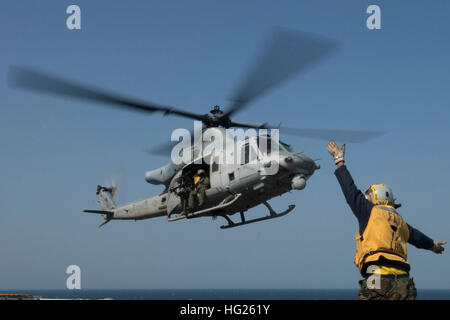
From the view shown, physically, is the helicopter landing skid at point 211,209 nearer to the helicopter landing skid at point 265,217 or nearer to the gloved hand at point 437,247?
the helicopter landing skid at point 265,217

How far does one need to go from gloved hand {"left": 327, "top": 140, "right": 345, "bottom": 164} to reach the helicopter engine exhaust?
901cm

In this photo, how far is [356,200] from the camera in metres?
4.92

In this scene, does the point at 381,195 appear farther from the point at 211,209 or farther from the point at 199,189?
the point at 199,189

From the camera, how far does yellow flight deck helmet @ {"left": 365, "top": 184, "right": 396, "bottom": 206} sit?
5.06m

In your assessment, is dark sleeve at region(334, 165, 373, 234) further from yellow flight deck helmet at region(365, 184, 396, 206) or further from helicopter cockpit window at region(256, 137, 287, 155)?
helicopter cockpit window at region(256, 137, 287, 155)

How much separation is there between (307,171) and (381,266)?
1018 cm

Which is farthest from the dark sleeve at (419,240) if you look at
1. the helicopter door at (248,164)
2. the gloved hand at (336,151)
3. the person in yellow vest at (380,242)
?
the helicopter door at (248,164)

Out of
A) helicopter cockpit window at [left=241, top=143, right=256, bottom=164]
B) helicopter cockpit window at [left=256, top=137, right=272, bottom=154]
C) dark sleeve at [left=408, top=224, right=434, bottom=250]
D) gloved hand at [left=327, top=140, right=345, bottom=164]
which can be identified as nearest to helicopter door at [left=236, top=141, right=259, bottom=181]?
helicopter cockpit window at [left=241, top=143, right=256, bottom=164]

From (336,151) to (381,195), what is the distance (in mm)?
702
